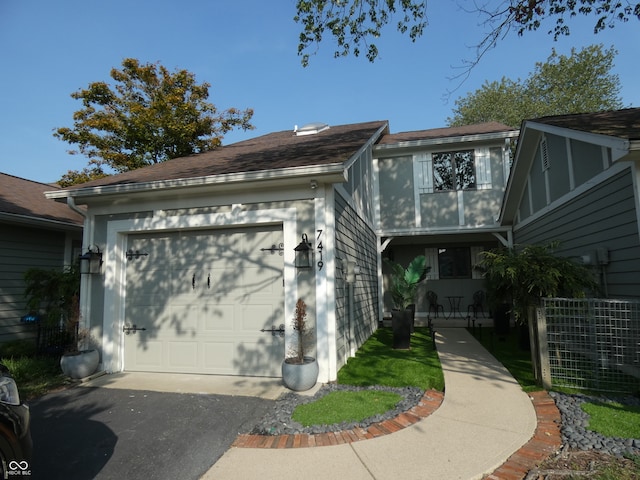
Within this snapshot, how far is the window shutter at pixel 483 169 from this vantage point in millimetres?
11047

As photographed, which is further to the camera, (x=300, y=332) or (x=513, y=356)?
(x=513, y=356)

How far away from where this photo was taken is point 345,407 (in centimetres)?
409

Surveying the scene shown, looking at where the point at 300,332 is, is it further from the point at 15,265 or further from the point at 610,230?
the point at 15,265

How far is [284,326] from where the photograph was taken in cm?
532

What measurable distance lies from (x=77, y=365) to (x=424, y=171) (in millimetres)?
10201

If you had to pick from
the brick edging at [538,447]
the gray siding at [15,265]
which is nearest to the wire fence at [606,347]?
the brick edging at [538,447]

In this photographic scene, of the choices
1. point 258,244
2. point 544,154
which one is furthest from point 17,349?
point 544,154

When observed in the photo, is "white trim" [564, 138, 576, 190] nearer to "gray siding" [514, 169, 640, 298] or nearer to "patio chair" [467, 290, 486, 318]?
"gray siding" [514, 169, 640, 298]

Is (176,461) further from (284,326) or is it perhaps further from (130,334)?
(130,334)

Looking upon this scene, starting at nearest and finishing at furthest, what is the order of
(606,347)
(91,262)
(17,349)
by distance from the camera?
(606,347) < (91,262) < (17,349)

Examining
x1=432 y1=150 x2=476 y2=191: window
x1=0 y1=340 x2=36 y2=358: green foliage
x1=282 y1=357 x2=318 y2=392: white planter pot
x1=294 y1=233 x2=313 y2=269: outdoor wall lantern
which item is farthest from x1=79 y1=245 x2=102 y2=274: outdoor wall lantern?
x1=432 y1=150 x2=476 y2=191: window

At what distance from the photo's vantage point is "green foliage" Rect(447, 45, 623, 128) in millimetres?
23094

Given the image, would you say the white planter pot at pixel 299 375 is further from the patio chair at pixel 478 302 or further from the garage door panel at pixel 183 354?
the patio chair at pixel 478 302

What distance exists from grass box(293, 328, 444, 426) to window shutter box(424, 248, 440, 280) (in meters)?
4.68
